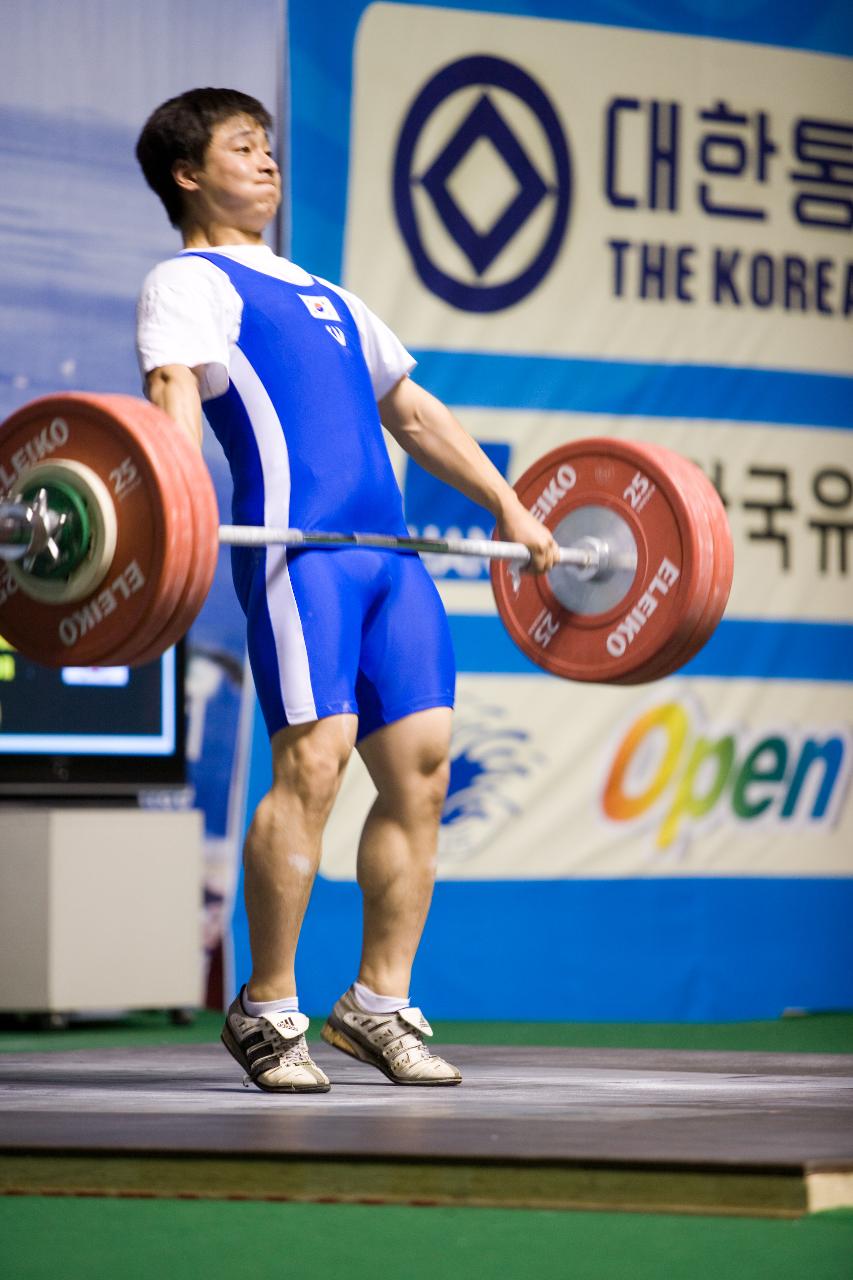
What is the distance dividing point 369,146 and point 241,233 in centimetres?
211

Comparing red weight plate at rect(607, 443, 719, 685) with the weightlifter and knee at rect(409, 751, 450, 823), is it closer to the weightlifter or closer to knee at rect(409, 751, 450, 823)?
the weightlifter

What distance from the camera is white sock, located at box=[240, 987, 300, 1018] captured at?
293cm

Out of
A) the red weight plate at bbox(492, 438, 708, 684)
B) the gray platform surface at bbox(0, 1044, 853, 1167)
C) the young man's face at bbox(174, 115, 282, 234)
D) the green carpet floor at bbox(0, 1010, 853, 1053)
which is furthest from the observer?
the green carpet floor at bbox(0, 1010, 853, 1053)

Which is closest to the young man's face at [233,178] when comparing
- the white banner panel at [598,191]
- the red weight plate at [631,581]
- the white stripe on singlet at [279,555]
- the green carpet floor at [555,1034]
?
the white stripe on singlet at [279,555]

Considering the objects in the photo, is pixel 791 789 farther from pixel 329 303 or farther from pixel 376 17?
pixel 329 303

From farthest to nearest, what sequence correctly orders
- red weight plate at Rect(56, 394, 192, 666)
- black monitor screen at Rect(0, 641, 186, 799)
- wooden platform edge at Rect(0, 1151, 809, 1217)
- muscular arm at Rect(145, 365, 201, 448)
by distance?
black monitor screen at Rect(0, 641, 186, 799), muscular arm at Rect(145, 365, 201, 448), red weight plate at Rect(56, 394, 192, 666), wooden platform edge at Rect(0, 1151, 809, 1217)

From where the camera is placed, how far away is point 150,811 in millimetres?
4891

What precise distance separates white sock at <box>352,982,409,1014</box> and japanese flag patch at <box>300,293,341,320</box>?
0.97 m

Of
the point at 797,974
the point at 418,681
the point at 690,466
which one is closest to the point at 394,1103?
the point at 418,681

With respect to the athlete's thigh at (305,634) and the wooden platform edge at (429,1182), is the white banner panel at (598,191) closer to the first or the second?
the athlete's thigh at (305,634)

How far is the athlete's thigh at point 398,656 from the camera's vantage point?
3039 mm

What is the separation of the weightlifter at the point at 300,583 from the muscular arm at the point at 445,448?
1.0 inches

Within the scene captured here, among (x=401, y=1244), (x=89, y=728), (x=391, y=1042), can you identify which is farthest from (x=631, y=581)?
(x=89, y=728)

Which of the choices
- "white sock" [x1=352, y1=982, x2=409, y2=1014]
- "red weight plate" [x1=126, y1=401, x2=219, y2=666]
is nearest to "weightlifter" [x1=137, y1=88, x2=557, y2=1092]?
"white sock" [x1=352, y1=982, x2=409, y2=1014]
